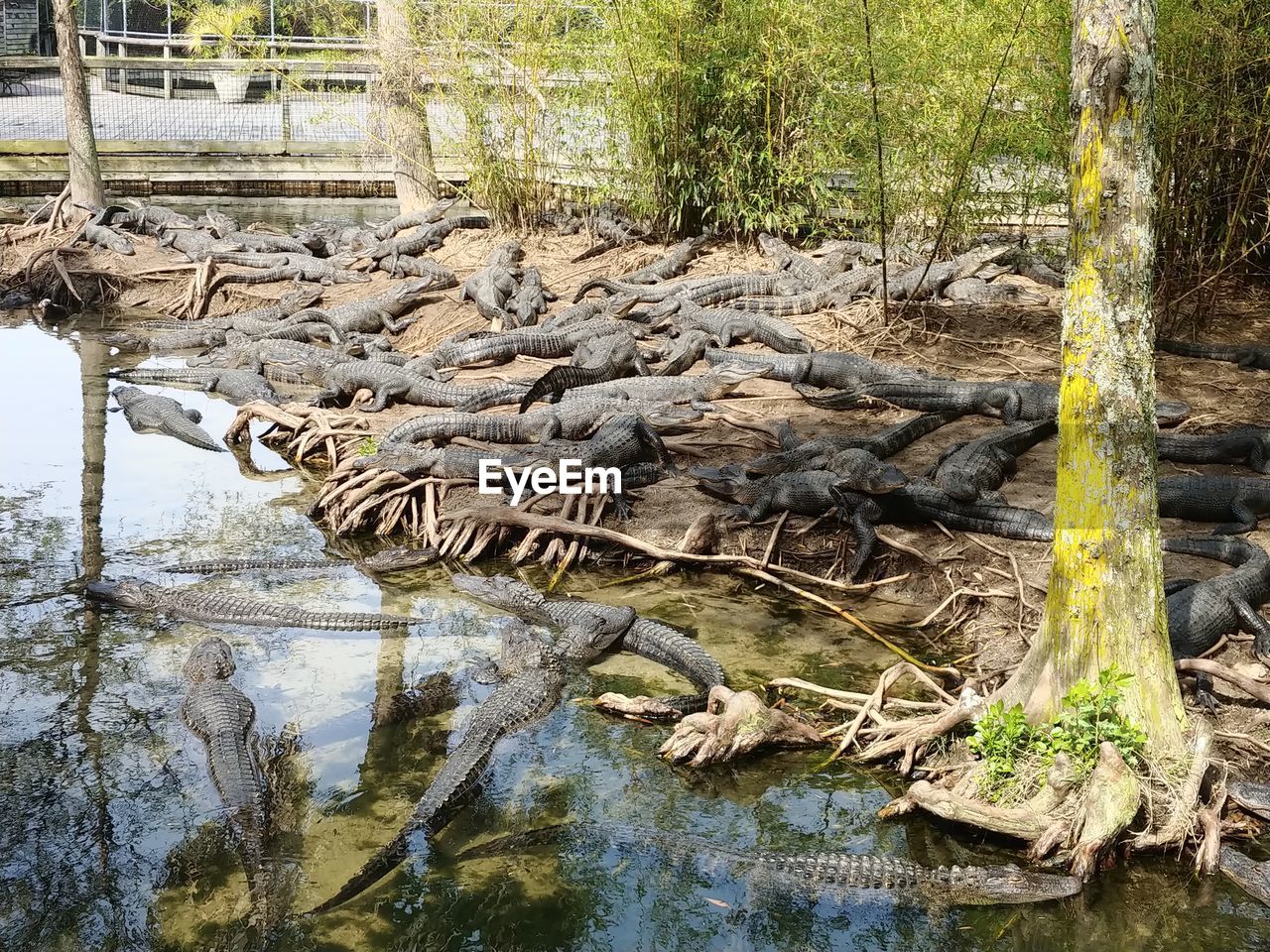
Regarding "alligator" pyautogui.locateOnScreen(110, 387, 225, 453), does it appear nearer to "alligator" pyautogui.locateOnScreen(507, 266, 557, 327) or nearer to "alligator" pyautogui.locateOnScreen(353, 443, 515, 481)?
"alligator" pyautogui.locateOnScreen(353, 443, 515, 481)

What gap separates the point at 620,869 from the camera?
3963 mm

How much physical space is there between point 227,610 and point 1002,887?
3754 mm

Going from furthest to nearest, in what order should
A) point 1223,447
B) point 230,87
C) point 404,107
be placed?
point 230,87, point 404,107, point 1223,447

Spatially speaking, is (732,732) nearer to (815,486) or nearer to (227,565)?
(815,486)

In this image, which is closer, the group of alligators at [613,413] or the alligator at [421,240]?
the group of alligators at [613,413]

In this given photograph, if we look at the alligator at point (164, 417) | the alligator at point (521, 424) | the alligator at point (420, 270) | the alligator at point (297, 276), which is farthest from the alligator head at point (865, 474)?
the alligator at point (297, 276)

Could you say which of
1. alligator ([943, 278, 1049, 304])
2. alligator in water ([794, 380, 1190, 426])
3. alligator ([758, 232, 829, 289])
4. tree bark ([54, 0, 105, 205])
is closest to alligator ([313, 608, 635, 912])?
alligator in water ([794, 380, 1190, 426])

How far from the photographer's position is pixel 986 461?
6527 mm

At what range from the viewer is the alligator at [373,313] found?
448 inches

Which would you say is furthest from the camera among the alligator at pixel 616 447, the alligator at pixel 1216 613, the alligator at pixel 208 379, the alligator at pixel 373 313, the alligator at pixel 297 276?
the alligator at pixel 297 276

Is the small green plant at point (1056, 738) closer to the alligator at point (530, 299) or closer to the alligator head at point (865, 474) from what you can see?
the alligator head at point (865, 474)

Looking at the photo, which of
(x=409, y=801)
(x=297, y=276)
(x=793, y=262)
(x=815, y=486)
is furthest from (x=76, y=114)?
(x=409, y=801)

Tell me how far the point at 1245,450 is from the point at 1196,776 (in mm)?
3333

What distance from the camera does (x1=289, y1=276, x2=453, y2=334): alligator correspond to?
11367mm
